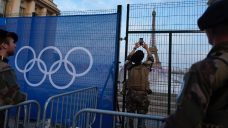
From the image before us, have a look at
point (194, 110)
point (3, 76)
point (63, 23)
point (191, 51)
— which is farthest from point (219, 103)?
point (63, 23)

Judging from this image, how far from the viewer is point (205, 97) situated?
1.42 metres

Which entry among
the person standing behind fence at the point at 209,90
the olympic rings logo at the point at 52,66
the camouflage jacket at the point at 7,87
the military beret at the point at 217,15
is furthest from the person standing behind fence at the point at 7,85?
the olympic rings logo at the point at 52,66

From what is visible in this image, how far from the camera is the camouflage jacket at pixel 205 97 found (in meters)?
1.41

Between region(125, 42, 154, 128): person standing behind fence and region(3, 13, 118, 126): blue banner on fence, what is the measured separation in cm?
45

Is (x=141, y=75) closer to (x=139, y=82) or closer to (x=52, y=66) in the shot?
(x=139, y=82)

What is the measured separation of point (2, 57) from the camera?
3285 millimetres

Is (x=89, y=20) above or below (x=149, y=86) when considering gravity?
above

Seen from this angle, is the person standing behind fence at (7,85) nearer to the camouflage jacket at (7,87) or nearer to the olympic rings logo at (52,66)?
the camouflage jacket at (7,87)

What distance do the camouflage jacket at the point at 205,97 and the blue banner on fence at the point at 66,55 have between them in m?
4.70

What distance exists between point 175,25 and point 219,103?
439 centimetres

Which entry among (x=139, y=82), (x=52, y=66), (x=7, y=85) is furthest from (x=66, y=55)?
(x=7, y=85)

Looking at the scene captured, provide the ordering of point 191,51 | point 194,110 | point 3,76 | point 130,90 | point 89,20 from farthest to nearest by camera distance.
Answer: point 89,20 < point 130,90 < point 191,51 < point 3,76 < point 194,110

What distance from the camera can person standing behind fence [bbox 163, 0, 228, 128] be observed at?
4.62ft

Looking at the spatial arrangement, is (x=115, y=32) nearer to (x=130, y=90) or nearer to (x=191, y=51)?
(x=130, y=90)
